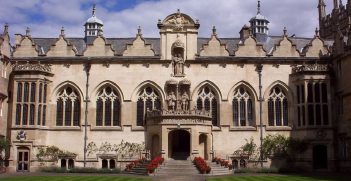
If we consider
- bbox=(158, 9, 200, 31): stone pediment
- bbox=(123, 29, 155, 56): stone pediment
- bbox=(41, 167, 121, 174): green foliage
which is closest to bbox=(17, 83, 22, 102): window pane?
bbox=(41, 167, 121, 174): green foliage

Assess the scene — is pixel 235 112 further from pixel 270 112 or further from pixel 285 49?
pixel 285 49

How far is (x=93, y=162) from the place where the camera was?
43.4m

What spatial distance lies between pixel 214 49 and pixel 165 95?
698 cm

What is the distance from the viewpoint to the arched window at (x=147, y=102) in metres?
44.6

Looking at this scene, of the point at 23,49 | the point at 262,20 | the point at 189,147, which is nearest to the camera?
the point at 189,147

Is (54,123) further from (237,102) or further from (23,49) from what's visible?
(237,102)

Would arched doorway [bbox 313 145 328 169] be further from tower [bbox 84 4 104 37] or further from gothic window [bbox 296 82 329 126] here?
tower [bbox 84 4 104 37]

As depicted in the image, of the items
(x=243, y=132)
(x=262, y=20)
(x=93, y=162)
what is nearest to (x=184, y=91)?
(x=243, y=132)

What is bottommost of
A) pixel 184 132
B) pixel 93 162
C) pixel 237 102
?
pixel 93 162

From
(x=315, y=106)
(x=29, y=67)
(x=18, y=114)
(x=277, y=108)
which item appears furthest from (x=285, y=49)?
(x=18, y=114)

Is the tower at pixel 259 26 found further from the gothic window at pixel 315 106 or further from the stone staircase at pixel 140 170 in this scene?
the stone staircase at pixel 140 170

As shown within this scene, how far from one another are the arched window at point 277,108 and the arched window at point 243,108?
1908 millimetres

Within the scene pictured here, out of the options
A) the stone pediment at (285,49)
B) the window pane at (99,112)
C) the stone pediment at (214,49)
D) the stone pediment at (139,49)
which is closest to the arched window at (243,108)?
the stone pediment at (214,49)

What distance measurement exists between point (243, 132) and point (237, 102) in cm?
315
